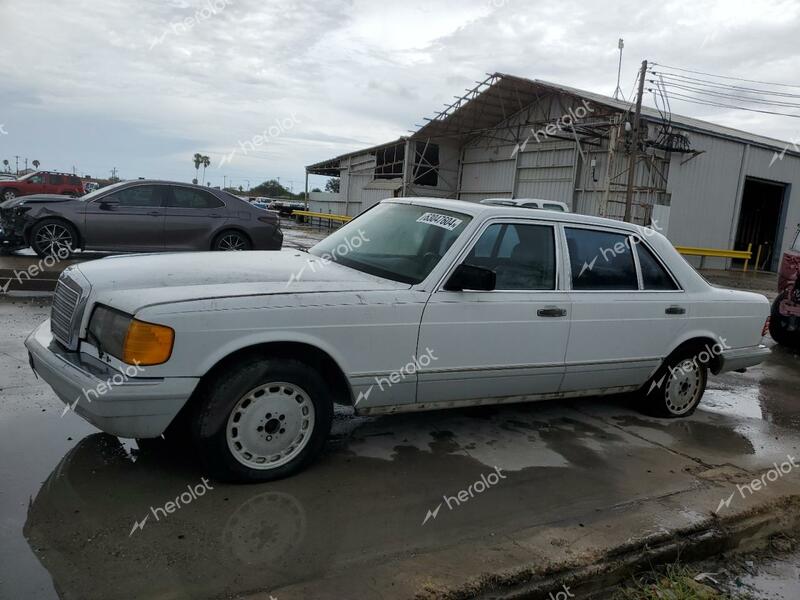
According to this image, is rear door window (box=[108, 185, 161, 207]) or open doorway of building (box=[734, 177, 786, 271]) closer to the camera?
rear door window (box=[108, 185, 161, 207])

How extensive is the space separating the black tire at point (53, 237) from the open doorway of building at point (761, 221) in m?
A: 25.1

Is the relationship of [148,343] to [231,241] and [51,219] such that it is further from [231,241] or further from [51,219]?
[51,219]

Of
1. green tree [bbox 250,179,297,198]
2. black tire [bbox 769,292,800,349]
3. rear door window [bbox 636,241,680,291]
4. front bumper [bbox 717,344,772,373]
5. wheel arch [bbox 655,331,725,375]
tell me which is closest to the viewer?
rear door window [bbox 636,241,680,291]

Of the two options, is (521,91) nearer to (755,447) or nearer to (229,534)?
(755,447)

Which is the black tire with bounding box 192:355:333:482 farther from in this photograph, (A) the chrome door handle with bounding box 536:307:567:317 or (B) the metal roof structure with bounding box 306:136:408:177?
(B) the metal roof structure with bounding box 306:136:408:177

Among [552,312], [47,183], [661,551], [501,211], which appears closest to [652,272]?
[552,312]

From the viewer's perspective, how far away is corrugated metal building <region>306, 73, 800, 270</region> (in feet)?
70.5

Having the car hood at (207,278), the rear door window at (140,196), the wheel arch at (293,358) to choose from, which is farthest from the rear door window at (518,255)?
the rear door window at (140,196)

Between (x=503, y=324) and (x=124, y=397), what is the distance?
224 cm

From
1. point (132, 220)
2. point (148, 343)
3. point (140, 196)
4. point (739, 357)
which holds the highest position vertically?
point (140, 196)

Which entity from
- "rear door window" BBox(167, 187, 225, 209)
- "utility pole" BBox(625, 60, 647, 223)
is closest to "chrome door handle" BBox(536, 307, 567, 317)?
"rear door window" BBox(167, 187, 225, 209)

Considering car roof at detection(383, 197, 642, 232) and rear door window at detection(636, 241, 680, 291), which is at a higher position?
car roof at detection(383, 197, 642, 232)

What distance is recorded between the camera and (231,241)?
1100 centimetres

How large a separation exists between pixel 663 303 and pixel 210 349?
343 centimetres
